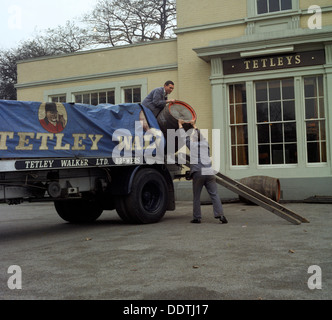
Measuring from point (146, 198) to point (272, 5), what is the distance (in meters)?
8.17

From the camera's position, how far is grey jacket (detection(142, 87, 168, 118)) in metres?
9.45

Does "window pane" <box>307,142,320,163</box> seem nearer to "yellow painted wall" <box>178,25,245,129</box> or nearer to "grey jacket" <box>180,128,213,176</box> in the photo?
"yellow painted wall" <box>178,25,245,129</box>

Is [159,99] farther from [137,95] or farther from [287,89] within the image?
[137,95]

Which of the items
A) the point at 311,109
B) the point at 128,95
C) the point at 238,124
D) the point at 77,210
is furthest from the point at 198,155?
the point at 128,95

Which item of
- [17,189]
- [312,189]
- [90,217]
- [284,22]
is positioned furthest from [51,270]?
[284,22]

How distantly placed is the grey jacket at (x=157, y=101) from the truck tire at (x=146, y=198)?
137 cm

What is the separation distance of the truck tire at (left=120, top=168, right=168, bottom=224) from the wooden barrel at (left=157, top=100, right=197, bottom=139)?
→ 1.02 metres

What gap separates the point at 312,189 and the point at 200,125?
404 centimetres

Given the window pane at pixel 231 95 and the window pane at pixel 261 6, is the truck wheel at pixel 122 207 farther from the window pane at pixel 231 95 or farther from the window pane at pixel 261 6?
the window pane at pixel 261 6

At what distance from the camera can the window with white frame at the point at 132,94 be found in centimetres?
1605

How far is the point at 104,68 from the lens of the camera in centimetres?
1639

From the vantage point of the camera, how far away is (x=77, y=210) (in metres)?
9.70
